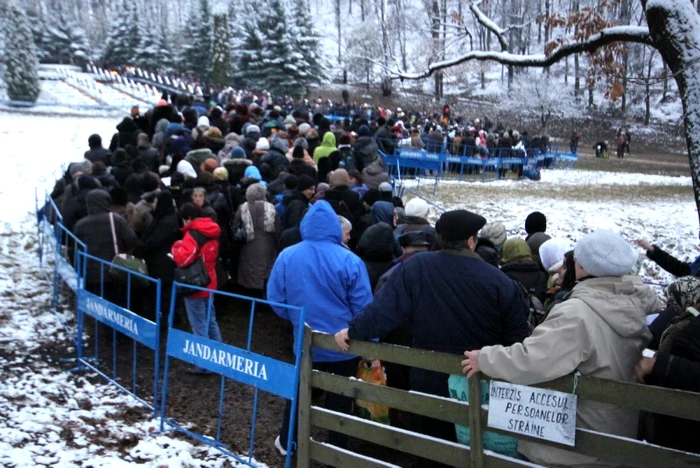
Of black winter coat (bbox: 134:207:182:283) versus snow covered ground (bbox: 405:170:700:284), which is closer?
black winter coat (bbox: 134:207:182:283)

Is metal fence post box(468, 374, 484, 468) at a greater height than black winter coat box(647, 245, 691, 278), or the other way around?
black winter coat box(647, 245, 691, 278)

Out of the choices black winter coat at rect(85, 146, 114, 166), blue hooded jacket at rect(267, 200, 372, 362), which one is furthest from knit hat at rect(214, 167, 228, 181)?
blue hooded jacket at rect(267, 200, 372, 362)

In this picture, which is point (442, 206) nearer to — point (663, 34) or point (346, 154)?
point (346, 154)

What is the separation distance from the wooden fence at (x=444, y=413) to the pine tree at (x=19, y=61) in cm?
3592

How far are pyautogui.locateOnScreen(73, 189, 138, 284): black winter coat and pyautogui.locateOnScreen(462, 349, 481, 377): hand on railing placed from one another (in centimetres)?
473

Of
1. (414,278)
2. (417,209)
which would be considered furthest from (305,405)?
(417,209)

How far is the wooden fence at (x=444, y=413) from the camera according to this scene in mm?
2914

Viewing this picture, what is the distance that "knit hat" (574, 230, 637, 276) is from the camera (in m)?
3.26

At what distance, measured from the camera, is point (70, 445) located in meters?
4.92

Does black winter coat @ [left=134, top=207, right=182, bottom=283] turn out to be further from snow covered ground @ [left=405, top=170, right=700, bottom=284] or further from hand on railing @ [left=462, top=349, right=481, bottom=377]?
snow covered ground @ [left=405, top=170, right=700, bottom=284]

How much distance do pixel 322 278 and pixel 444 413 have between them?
1.55 metres

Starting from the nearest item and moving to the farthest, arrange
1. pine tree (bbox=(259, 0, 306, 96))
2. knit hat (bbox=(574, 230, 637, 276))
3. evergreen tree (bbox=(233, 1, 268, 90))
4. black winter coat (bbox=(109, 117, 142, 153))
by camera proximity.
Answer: knit hat (bbox=(574, 230, 637, 276)), black winter coat (bbox=(109, 117, 142, 153)), pine tree (bbox=(259, 0, 306, 96)), evergreen tree (bbox=(233, 1, 268, 90))

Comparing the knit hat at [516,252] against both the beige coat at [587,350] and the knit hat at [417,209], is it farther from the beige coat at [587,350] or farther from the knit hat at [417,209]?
the beige coat at [587,350]

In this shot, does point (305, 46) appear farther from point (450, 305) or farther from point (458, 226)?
point (450, 305)
